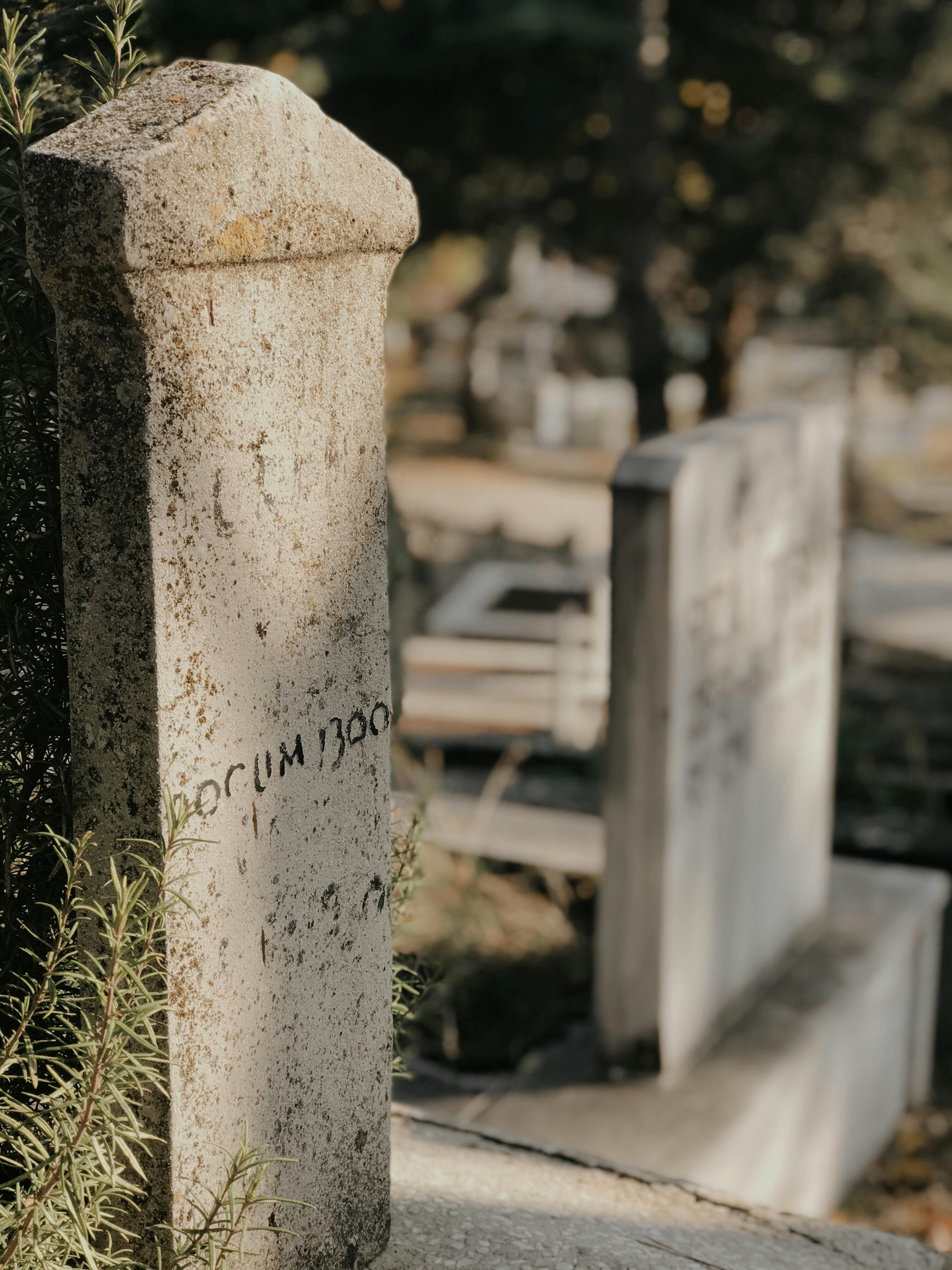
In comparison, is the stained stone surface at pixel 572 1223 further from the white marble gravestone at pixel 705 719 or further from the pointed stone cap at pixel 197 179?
the pointed stone cap at pixel 197 179

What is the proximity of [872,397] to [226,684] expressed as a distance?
3077 cm

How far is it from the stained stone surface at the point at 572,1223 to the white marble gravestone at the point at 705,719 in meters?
1.04

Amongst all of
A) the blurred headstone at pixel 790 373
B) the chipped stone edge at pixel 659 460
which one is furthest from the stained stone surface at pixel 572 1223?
the blurred headstone at pixel 790 373

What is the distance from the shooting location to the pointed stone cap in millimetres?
1666

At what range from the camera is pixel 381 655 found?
2.24 metres

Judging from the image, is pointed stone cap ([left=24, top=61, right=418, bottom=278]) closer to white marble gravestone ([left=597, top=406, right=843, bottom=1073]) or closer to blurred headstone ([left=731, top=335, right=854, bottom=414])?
A: white marble gravestone ([left=597, top=406, right=843, bottom=1073])

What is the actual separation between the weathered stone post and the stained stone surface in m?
0.32

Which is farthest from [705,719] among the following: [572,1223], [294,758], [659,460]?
[294,758]

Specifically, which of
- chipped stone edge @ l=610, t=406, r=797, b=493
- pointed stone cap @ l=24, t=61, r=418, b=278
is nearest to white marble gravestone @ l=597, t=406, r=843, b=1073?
chipped stone edge @ l=610, t=406, r=797, b=493

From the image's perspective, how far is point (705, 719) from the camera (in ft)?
14.2

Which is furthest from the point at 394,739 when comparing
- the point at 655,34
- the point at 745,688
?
the point at 655,34

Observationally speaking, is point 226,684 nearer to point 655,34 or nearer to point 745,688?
point 745,688

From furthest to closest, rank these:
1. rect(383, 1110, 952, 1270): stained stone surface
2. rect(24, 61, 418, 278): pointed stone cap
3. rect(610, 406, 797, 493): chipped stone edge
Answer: rect(610, 406, 797, 493): chipped stone edge, rect(383, 1110, 952, 1270): stained stone surface, rect(24, 61, 418, 278): pointed stone cap

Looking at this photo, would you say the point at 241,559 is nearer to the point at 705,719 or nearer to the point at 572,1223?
the point at 572,1223
